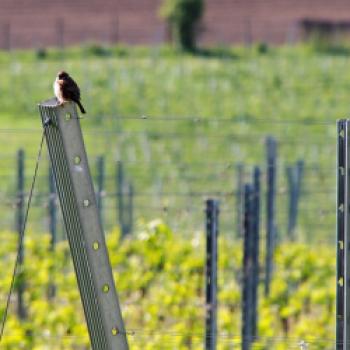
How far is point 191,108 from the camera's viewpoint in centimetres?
2844

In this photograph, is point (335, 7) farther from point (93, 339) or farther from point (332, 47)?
point (93, 339)

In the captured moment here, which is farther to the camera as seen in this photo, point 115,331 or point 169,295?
point 169,295

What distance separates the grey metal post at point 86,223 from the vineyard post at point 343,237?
747 millimetres

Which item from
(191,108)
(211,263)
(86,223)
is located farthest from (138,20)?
(86,223)

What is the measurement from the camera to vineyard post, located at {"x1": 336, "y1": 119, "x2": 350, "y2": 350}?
4926 millimetres

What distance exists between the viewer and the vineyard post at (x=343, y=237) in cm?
493

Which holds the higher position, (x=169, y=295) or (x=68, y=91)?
(x=68, y=91)

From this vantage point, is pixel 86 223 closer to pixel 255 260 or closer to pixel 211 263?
pixel 211 263

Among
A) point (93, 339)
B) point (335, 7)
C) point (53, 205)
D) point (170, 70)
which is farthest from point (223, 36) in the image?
point (93, 339)

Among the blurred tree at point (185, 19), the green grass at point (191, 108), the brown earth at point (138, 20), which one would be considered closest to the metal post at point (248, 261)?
the green grass at point (191, 108)

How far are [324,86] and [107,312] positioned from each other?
82.4 ft

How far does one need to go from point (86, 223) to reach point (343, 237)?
0.88 metres

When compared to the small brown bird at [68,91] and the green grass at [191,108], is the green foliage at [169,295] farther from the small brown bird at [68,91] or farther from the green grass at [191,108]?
the green grass at [191,108]

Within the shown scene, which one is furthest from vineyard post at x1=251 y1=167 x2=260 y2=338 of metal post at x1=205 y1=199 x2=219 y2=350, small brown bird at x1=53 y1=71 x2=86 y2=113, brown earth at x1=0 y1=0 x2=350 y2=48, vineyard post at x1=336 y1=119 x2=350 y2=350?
brown earth at x1=0 y1=0 x2=350 y2=48
